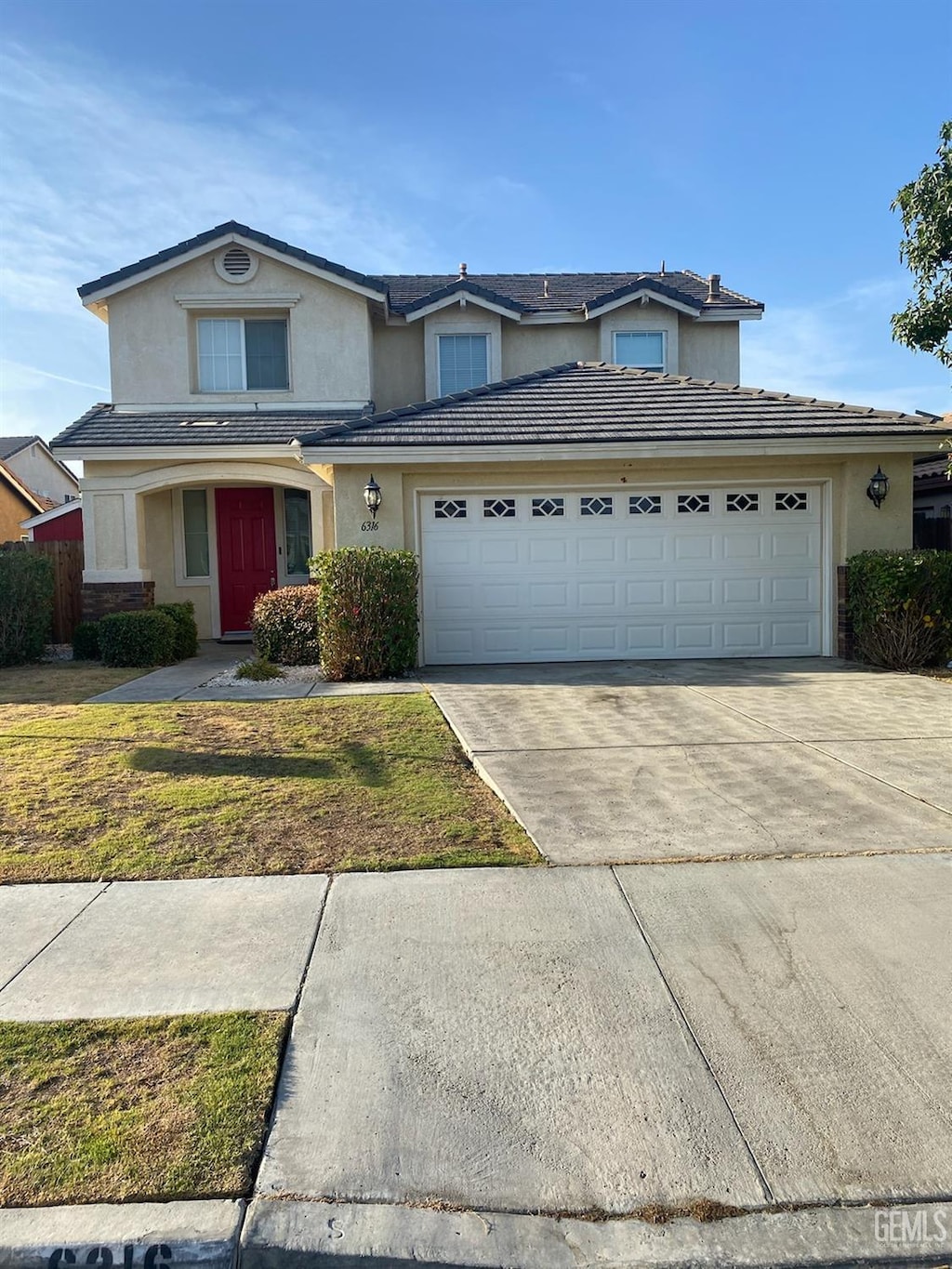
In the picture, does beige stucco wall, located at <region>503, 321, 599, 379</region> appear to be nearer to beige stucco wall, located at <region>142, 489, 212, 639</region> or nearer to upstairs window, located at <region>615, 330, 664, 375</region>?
upstairs window, located at <region>615, 330, 664, 375</region>

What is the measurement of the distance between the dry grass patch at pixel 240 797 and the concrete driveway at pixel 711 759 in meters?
0.47

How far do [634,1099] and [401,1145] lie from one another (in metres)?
0.78

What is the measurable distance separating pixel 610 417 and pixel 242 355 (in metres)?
7.67

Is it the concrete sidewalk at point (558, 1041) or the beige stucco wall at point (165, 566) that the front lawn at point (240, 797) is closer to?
the concrete sidewalk at point (558, 1041)

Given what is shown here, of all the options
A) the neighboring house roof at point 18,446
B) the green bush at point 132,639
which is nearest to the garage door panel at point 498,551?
the green bush at point 132,639

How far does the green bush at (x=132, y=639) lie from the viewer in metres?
13.2

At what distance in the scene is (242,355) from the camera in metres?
16.8

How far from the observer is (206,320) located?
16688mm

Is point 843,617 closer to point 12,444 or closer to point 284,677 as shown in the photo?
point 284,677

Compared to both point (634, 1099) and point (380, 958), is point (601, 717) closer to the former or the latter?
point (380, 958)

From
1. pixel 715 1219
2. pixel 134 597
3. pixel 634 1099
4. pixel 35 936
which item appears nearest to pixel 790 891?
pixel 634 1099


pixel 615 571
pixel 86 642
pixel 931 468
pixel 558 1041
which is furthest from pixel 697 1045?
pixel 931 468

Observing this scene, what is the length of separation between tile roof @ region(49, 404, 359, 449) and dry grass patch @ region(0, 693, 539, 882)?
7.15 m

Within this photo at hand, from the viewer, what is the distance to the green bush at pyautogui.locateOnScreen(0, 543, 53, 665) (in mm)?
13461
